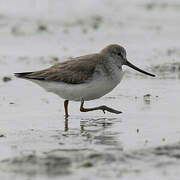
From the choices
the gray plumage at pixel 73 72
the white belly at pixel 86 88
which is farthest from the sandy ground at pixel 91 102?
the gray plumage at pixel 73 72

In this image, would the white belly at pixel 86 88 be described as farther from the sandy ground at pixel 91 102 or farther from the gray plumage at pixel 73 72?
the sandy ground at pixel 91 102

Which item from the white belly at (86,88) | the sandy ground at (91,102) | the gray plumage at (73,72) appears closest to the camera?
the sandy ground at (91,102)

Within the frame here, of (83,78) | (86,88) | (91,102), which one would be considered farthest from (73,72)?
(91,102)

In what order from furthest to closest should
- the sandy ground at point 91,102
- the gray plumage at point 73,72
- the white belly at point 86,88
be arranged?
the gray plumage at point 73,72 → the white belly at point 86,88 → the sandy ground at point 91,102

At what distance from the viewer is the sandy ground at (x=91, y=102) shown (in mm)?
6621

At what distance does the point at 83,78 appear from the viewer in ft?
30.3

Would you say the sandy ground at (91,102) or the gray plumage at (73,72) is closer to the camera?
the sandy ground at (91,102)

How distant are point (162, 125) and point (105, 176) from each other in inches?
105

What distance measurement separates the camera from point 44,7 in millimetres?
20562

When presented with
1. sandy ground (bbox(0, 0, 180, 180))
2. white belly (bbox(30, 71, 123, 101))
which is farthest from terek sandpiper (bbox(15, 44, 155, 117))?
sandy ground (bbox(0, 0, 180, 180))

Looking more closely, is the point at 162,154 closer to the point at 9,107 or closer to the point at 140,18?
the point at 9,107

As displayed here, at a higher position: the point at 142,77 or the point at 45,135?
the point at 142,77

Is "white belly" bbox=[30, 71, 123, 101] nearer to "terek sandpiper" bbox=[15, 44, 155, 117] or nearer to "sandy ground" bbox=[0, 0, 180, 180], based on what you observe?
"terek sandpiper" bbox=[15, 44, 155, 117]

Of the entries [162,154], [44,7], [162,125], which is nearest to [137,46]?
[44,7]
